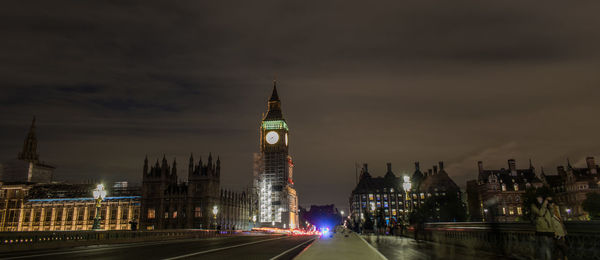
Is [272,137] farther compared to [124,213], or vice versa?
[272,137]

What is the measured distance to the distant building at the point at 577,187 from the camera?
9019 cm

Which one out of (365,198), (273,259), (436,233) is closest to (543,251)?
(273,259)

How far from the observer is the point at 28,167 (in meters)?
154

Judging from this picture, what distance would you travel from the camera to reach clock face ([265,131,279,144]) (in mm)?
182837

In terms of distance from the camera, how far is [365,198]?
7613 inches

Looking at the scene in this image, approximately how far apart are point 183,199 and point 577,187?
107175 millimetres

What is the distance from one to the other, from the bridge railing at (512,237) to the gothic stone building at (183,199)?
9922 centimetres

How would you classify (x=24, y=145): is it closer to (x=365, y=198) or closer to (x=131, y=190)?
(x=131, y=190)

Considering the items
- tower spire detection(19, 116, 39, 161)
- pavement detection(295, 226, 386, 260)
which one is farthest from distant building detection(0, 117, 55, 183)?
pavement detection(295, 226, 386, 260)

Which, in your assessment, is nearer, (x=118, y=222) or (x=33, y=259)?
(x=33, y=259)

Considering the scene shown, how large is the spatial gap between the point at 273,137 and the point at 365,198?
55561 mm

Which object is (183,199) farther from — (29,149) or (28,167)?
(29,149)

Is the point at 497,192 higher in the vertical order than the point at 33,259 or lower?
higher

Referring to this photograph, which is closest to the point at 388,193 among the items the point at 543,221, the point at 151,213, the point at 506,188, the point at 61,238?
the point at 506,188
